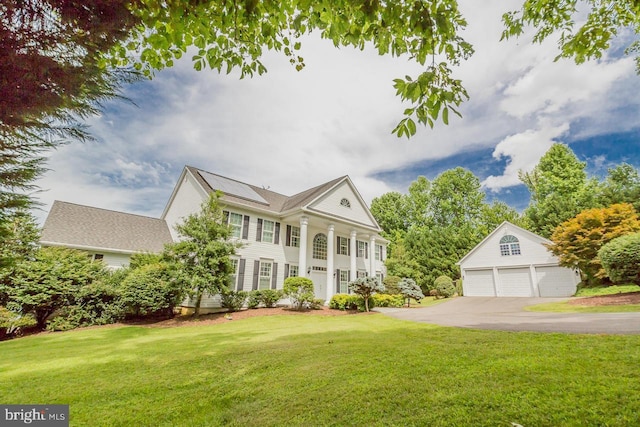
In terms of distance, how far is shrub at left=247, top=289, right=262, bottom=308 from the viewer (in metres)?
15.3

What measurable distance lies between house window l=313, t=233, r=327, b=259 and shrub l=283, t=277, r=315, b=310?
14.4 ft

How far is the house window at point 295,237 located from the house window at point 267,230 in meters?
1.71

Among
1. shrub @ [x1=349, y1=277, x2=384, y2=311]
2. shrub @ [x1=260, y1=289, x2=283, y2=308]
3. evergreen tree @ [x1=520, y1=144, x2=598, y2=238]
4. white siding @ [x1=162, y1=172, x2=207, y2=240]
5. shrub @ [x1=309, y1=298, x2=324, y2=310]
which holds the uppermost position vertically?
evergreen tree @ [x1=520, y1=144, x2=598, y2=238]

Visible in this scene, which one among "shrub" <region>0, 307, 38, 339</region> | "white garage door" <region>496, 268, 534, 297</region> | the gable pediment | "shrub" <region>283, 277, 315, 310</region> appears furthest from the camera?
"white garage door" <region>496, 268, 534, 297</region>

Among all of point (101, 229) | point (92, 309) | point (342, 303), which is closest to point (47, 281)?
point (92, 309)

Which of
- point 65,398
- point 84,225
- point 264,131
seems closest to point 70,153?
point 65,398

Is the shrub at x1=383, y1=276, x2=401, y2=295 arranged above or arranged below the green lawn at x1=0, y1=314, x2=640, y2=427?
above

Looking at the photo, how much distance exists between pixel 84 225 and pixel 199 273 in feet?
27.9

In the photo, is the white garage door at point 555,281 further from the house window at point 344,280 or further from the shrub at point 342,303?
the shrub at point 342,303

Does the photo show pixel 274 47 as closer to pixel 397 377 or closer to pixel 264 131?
pixel 397 377

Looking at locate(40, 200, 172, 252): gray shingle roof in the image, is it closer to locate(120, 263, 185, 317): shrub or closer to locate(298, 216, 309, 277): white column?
locate(120, 263, 185, 317): shrub

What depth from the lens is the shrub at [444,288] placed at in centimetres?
2544

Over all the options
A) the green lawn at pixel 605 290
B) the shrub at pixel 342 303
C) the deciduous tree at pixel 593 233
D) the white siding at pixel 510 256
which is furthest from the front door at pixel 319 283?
the deciduous tree at pixel 593 233

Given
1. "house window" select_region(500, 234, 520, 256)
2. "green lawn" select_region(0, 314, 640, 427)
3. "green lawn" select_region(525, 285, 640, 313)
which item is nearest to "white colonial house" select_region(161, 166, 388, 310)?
"green lawn" select_region(0, 314, 640, 427)
